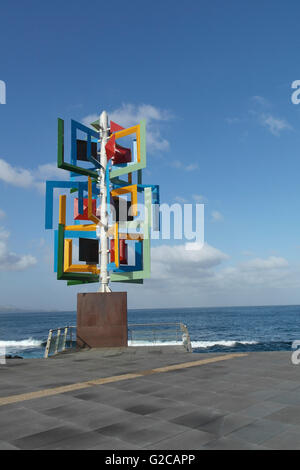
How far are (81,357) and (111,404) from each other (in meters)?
9.60

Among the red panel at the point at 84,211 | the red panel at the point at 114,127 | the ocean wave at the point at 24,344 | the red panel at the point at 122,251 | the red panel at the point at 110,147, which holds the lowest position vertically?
the ocean wave at the point at 24,344

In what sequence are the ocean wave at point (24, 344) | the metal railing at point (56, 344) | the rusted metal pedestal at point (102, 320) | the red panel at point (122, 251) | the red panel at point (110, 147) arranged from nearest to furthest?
the metal railing at point (56, 344) → the rusted metal pedestal at point (102, 320) → the red panel at point (122, 251) → the red panel at point (110, 147) → the ocean wave at point (24, 344)

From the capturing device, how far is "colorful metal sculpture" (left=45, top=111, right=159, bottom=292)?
895 inches

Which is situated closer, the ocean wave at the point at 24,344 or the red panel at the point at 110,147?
the red panel at the point at 110,147

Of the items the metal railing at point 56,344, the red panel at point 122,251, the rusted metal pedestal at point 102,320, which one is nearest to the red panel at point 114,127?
the red panel at point 122,251

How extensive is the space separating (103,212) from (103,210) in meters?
0.16

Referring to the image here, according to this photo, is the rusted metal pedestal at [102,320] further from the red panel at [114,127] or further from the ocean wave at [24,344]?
the ocean wave at [24,344]

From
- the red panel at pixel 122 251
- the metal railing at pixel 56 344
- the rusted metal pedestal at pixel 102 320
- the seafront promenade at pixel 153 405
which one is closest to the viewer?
the seafront promenade at pixel 153 405

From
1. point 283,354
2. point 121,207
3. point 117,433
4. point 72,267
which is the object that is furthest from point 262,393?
point 121,207

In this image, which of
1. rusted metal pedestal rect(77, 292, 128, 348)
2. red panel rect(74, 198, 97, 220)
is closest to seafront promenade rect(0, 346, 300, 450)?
rusted metal pedestal rect(77, 292, 128, 348)

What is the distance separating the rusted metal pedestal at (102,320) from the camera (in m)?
20.8

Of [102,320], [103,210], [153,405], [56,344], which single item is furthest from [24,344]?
[153,405]

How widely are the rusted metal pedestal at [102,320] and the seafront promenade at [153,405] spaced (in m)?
5.10

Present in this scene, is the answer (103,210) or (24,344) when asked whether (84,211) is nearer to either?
(103,210)
